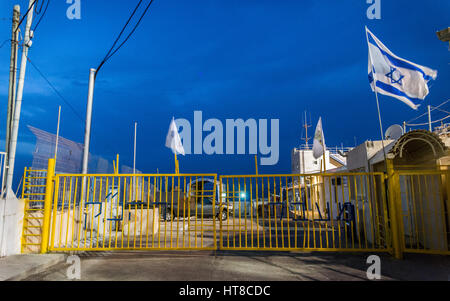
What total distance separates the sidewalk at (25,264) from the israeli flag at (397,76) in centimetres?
875

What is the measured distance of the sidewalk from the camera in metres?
5.07

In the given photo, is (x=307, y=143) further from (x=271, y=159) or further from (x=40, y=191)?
(x=40, y=191)

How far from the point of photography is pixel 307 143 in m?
40.4

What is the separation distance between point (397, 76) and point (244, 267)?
601 centimetres

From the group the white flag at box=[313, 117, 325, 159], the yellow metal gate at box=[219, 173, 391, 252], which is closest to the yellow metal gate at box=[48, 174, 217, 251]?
the yellow metal gate at box=[219, 173, 391, 252]

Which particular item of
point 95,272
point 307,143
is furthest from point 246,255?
point 307,143

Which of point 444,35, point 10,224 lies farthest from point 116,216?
point 444,35

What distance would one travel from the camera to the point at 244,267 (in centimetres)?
584

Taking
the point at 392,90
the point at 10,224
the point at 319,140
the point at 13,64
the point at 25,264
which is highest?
the point at 13,64

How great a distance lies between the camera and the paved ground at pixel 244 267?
17.0 feet

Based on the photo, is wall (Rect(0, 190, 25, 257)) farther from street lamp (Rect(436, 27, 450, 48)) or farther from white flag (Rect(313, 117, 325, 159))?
street lamp (Rect(436, 27, 450, 48))
